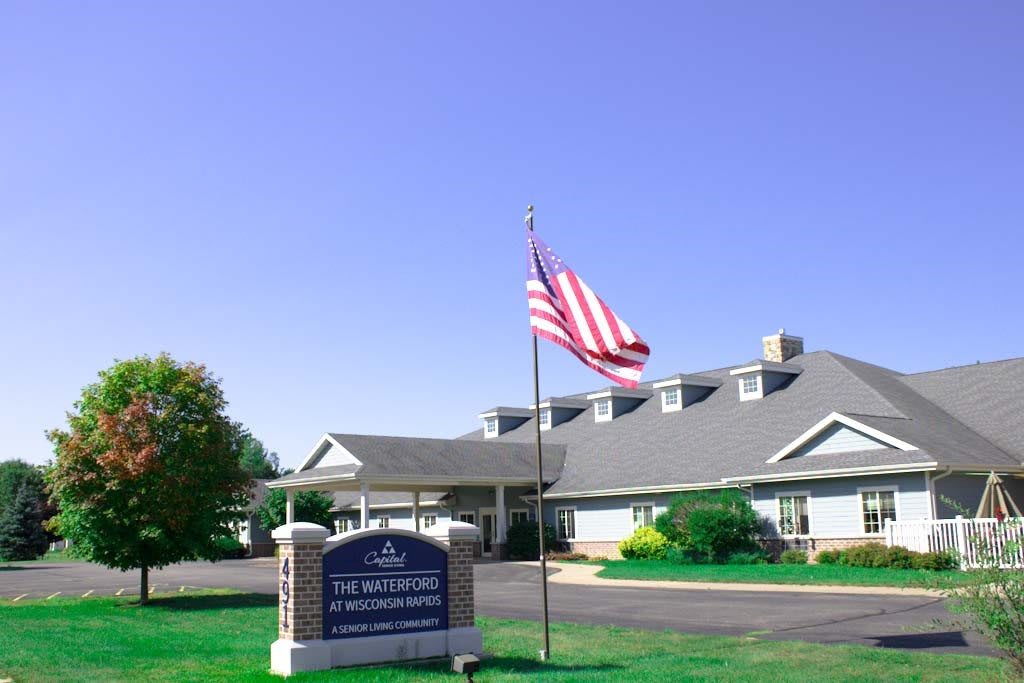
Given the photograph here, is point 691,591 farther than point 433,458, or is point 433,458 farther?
point 433,458

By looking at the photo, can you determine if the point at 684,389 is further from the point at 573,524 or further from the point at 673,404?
the point at 573,524

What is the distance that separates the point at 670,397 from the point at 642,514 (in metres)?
6.89

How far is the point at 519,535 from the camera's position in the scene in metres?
38.3

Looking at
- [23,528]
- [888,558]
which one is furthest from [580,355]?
[23,528]

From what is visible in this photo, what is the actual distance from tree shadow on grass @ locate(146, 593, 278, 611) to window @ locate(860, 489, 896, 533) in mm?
16235

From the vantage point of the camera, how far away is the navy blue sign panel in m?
11.2

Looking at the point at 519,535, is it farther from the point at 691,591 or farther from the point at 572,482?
the point at 691,591

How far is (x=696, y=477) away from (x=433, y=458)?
11.0 metres

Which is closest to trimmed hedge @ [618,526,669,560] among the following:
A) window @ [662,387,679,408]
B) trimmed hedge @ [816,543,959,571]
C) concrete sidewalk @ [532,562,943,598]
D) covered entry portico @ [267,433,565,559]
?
concrete sidewalk @ [532,562,943,598]

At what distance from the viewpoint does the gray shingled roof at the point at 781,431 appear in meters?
27.9

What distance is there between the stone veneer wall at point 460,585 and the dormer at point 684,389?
2840 centimetres

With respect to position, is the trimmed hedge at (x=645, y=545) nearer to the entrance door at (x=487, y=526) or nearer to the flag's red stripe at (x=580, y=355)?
the entrance door at (x=487, y=526)

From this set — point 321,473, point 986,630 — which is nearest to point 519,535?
point 321,473

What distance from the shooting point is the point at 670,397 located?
133 feet
